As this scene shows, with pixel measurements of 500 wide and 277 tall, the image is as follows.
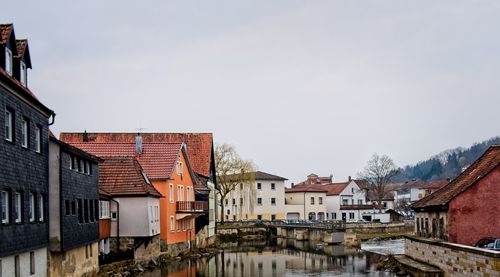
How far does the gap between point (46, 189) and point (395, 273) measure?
19.6 meters

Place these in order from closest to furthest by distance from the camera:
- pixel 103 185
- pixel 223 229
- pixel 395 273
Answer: pixel 395 273 → pixel 103 185 → pixel 223 229

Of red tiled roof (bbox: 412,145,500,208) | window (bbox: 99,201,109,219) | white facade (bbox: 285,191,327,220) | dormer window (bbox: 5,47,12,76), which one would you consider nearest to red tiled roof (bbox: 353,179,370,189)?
white facade (bbox: 285,191,327,220)

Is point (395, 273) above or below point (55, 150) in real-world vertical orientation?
below

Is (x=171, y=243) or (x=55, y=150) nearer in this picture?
(x=55, y=150)

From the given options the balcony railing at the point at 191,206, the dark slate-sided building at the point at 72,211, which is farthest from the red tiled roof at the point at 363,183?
the dark slate-sided building at the point at 72,211

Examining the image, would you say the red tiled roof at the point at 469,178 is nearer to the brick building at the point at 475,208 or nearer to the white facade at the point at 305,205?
the brick building at the point at 475,208

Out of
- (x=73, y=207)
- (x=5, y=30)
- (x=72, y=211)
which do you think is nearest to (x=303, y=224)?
(x=73, y=207)

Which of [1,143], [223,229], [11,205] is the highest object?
[1,143]

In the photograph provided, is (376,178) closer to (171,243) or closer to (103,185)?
(171,243)

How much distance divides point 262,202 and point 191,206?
170 feet

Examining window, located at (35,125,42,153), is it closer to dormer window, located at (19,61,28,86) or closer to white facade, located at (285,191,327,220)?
dormer window, located at (19,61,28,86)

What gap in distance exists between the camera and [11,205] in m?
21.1

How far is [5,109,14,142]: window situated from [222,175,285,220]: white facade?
77606 mm

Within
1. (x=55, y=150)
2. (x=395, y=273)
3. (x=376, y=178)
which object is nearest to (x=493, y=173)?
(x=395, y=273)
